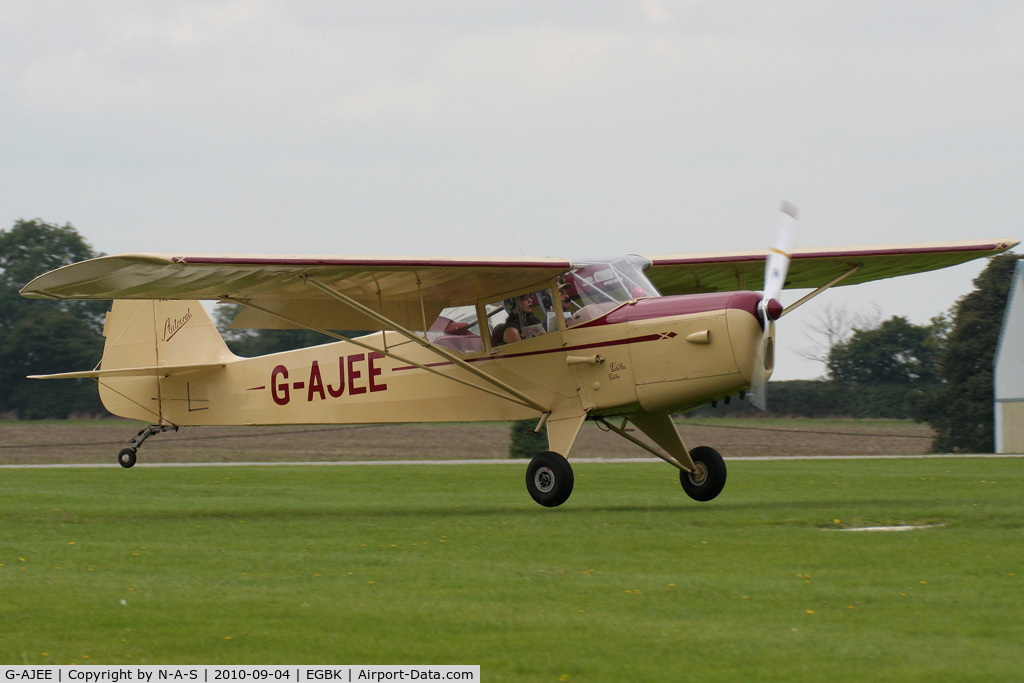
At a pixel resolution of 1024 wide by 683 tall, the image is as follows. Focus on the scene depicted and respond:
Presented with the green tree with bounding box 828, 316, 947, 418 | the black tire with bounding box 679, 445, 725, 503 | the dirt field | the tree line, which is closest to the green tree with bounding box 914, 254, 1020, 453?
the dirt field

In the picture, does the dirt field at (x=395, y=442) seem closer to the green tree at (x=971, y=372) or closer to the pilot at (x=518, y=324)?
the green tree at (x=971, y=372)

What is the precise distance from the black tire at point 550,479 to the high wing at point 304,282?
2210 millimetres

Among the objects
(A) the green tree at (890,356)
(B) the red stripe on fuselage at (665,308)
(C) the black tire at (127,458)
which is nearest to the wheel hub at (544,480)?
(B) the red stripe on fuselage at (665,308)

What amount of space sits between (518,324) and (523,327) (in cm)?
9

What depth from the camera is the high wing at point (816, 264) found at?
1536 centimetres

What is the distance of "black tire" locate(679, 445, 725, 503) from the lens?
14.5 meters

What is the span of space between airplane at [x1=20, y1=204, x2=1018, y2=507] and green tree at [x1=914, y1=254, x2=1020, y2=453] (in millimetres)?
22766

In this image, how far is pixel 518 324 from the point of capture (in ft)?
47.9

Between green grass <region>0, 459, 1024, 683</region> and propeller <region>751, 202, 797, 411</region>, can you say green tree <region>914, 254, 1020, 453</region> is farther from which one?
propeller <region>751, 202, 797, 411</region>

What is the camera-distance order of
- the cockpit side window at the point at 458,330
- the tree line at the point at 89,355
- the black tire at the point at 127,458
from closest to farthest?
the cockpit side window at the point at 458,330 → the black tire at the point at 127,458 → the tree line at the point at 89,355

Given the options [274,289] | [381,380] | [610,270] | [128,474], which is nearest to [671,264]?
[610,270]

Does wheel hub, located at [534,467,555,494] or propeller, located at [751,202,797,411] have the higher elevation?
propeller, located at [751,202,797,411]

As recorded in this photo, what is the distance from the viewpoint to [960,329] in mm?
39125

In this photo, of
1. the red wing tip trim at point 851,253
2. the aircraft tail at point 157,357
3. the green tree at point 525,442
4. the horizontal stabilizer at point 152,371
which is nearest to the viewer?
the red wing tip trim at point 851,253
